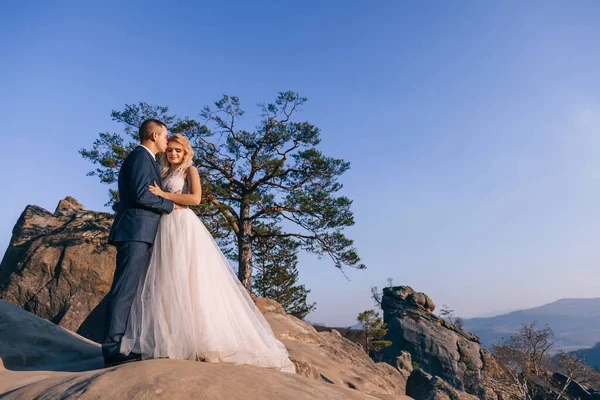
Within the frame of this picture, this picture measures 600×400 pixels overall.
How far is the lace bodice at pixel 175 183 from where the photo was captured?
4668 millimetres

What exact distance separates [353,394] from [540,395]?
1169 inches

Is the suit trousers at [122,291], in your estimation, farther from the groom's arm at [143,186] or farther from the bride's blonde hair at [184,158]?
the bride's blonde hair at [184,158]

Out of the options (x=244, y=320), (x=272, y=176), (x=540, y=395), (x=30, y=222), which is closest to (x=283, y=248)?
(x=272, y=176)

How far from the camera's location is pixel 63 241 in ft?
49.7

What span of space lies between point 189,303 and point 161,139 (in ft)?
6.34

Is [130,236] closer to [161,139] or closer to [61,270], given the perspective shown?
[161,139]

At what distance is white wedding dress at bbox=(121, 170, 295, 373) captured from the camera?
393 cm

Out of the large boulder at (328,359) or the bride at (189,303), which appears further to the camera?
the large boulder at (328,359)

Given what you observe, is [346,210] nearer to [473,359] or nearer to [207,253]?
[207,253]

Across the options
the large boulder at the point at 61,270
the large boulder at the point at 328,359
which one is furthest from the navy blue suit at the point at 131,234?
the large boulder at the point at 61,270

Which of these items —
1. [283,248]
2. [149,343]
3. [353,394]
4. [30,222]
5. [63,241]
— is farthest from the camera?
[283,248]

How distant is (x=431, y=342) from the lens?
99.2 feet

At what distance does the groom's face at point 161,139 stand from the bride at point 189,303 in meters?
0.07

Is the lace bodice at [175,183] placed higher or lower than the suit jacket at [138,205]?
higher
